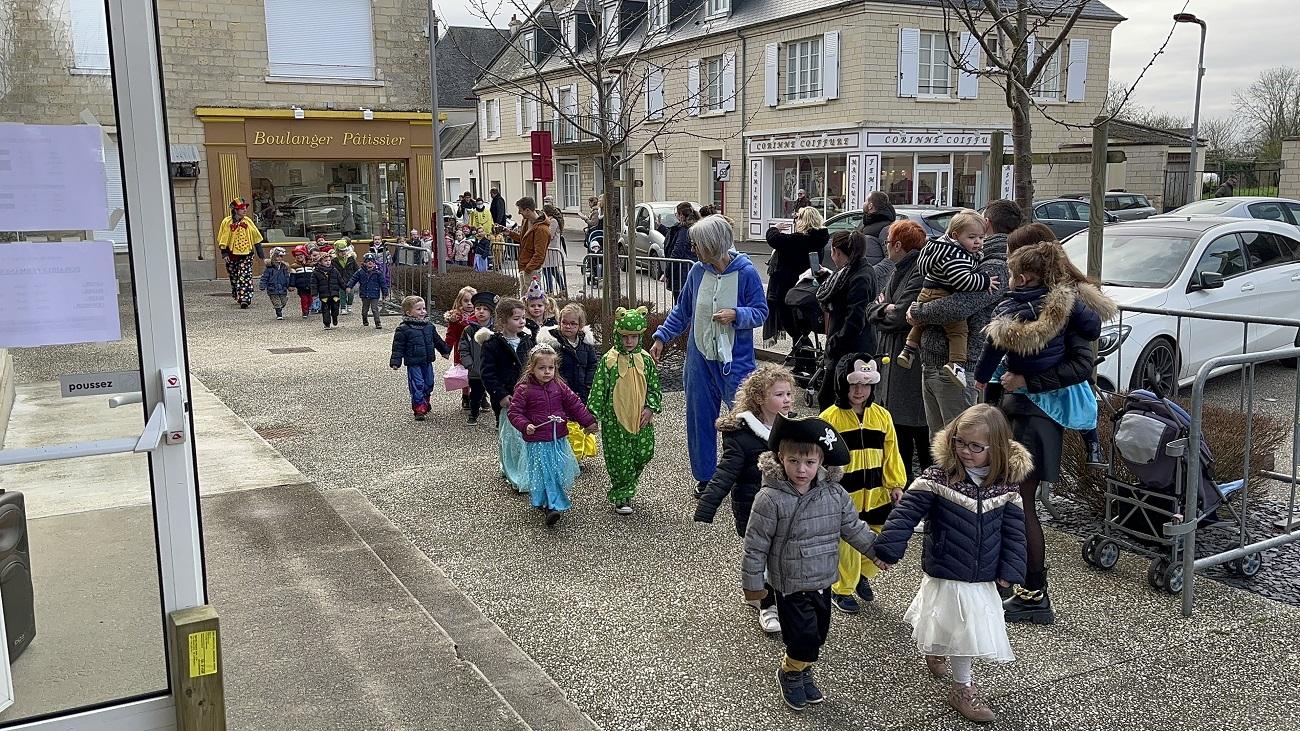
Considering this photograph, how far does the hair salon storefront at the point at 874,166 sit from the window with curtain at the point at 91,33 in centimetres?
2797

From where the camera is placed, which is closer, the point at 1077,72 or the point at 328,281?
the point at 328,281

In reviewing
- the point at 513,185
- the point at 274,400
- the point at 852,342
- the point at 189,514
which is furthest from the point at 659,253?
the point at 513,185

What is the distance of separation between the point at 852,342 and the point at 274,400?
19.7 ft

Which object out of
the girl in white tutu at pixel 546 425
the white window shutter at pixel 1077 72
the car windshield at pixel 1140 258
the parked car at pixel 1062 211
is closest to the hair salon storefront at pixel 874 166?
the white window shutter at pixel 1077 72

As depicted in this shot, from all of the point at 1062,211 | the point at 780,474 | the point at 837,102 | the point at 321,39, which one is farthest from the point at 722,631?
the point at 837,102

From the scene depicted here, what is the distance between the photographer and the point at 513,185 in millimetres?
49375

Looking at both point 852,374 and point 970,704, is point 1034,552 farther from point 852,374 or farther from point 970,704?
point 852,374

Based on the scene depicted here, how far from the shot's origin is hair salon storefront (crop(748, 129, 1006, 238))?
30.3 m

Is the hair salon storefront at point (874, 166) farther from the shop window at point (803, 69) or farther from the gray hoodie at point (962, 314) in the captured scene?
the gray hoodie at point (962, 314)

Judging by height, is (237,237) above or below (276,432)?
above

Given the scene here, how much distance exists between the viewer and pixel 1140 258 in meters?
9.84

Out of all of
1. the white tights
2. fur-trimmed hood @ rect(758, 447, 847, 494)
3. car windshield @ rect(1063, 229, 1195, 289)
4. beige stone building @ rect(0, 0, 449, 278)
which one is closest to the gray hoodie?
fur-trimmed hood @ rect(758, 447, 847, 494)

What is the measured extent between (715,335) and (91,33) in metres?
4.18

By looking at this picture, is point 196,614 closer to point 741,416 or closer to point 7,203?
point 7,203
